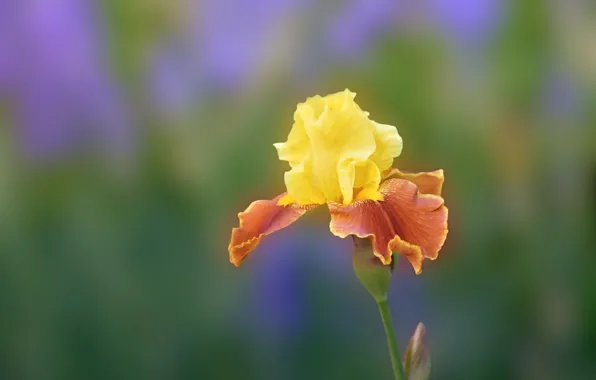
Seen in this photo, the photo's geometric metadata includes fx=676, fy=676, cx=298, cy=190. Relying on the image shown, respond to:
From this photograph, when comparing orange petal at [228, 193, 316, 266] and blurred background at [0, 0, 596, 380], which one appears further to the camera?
blurred background at [0, 0, 596, 380]

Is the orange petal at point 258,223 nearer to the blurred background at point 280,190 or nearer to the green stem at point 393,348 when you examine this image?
→ the green stem at point 393,348

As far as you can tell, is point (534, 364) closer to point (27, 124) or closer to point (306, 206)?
point (306, 206)

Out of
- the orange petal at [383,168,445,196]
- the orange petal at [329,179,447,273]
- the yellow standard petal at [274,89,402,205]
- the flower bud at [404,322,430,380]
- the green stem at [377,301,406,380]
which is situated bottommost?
the flower bud at [404,322,430,380]

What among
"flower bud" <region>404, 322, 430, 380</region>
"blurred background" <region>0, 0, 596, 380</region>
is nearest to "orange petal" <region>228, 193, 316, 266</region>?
"flower bud" <region>404, 322, 430, 380</region>

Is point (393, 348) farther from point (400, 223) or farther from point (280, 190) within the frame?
point (280, 190)

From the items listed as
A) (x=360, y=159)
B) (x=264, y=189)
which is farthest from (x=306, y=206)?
(x=264, y=189)

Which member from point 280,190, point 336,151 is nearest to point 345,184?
point 336,151

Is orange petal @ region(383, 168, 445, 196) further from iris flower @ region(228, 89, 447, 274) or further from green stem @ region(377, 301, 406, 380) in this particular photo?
green stem @ region(377, 301, 406, 380)
